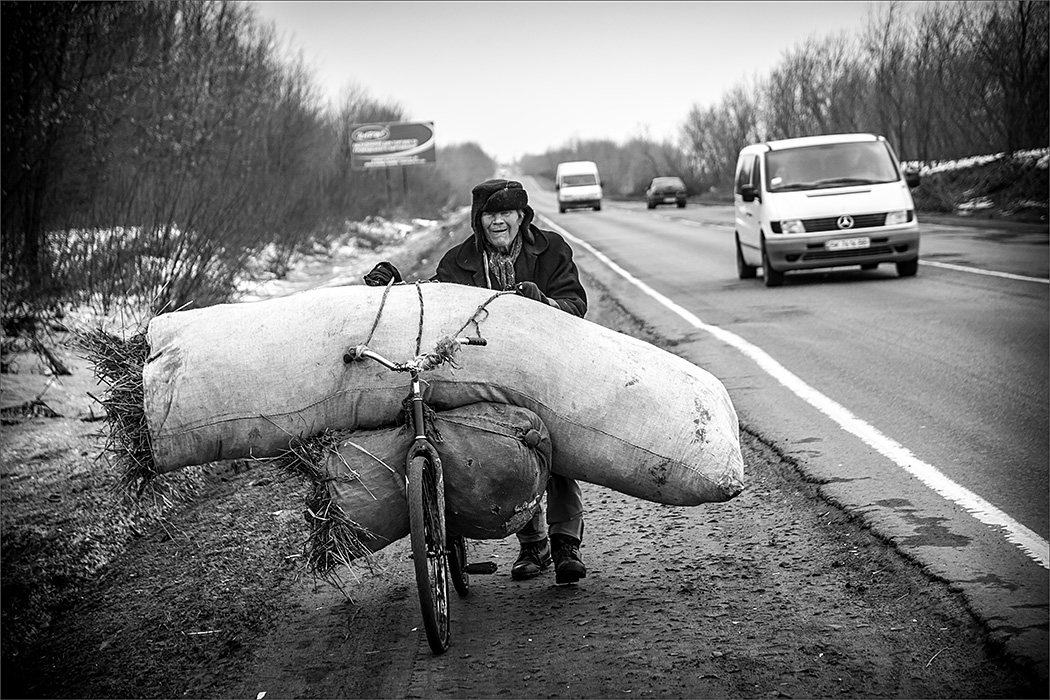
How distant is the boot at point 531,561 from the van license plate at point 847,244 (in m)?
11.1

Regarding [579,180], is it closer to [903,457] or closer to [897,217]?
[897,217]

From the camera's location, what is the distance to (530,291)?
4.46 m

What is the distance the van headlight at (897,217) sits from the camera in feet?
49.8

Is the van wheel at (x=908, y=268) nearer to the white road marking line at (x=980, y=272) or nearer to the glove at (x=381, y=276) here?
the white road marking line at (x=980, y=272)

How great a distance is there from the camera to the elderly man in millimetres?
4742

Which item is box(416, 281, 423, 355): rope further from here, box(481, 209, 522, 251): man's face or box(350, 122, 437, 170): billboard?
box(350, 122, 437, 170): billboard

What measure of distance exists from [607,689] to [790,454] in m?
3.06

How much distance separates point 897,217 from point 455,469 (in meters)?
12.4

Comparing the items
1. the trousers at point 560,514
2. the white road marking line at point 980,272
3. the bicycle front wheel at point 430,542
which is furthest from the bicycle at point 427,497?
the white road marking line at point 980,272

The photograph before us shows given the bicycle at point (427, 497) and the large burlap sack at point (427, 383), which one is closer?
the bicycle at point (427, 497)

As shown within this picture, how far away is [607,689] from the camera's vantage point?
358cm

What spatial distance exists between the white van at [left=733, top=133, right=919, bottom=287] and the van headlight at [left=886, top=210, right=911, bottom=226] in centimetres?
1

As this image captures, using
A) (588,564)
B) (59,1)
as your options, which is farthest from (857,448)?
(59,1)

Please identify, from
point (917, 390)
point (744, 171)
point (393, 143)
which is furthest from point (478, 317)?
point (393, 143)
